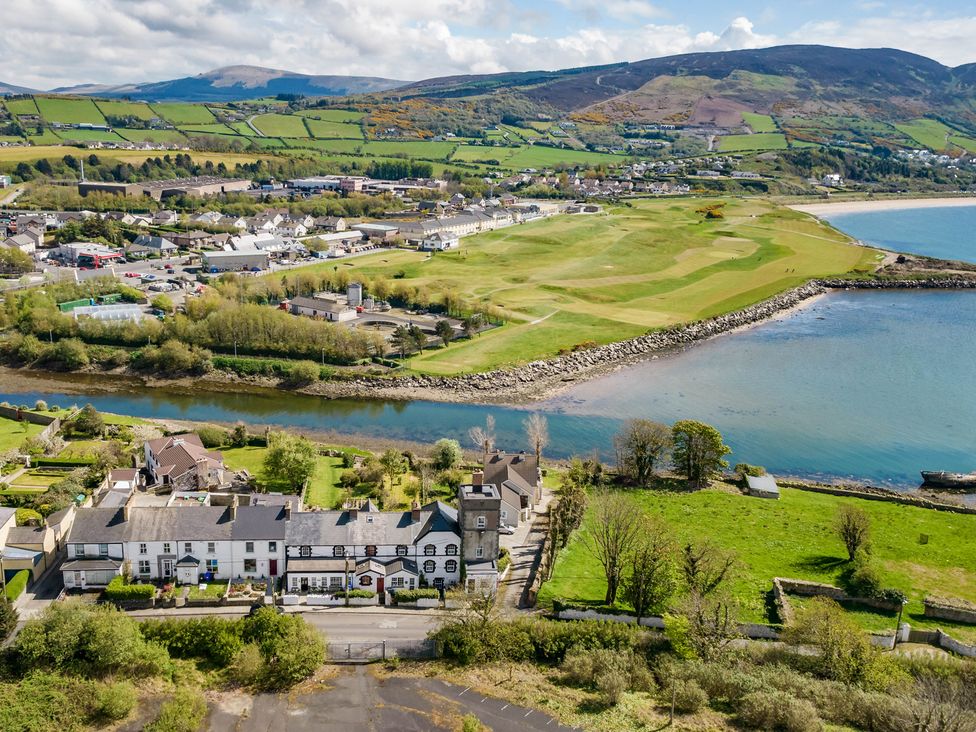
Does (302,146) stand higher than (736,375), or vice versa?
(302,146)

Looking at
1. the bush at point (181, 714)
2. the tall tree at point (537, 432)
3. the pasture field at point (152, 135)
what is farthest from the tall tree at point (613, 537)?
the pasture field at point (152, 135)

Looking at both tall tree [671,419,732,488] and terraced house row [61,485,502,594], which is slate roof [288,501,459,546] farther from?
tall tree [671,419,732,488]

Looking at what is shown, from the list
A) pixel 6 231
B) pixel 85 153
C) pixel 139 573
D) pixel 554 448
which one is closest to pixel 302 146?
pixel 85 153

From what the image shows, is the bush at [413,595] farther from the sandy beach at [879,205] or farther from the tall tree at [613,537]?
the sandy beach at [879,205]

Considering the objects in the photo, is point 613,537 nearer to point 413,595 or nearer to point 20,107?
point 413,595

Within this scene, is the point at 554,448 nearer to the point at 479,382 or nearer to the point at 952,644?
the point at 479,382

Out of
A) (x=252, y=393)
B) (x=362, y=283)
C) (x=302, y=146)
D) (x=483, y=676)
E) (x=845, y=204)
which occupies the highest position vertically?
(x=302, y=146)

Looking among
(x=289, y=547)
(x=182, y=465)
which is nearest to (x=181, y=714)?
(x=289, y=547)
